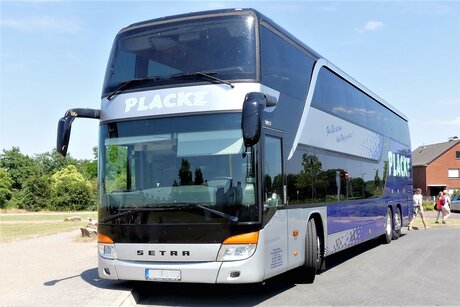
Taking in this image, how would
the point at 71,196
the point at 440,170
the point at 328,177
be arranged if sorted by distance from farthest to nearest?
the point at 440,170, the point at 71,196, the point at 328,177

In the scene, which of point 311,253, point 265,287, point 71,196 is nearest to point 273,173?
point 311,253

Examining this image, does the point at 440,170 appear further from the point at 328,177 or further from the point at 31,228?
the point at 328,177

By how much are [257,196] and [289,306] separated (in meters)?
1.80

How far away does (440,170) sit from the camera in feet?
225

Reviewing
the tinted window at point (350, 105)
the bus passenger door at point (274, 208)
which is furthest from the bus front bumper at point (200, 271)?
the tinted window at point (350, 105)

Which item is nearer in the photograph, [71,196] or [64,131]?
[64,131]

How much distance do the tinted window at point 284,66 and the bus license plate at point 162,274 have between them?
313 centimetres

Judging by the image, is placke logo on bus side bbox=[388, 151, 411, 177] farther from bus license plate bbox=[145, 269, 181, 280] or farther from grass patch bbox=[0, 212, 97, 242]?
grass patch bbox=[0, 212, 97, 242]

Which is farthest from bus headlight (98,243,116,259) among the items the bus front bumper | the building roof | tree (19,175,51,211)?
the building roof

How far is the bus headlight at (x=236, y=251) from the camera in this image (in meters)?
7.36

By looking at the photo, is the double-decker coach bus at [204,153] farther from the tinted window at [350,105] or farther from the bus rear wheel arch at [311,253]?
the tinted window at [350,105]

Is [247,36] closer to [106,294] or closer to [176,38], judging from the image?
[176,38]

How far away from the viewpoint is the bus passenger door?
769cm

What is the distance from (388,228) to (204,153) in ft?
37.1
